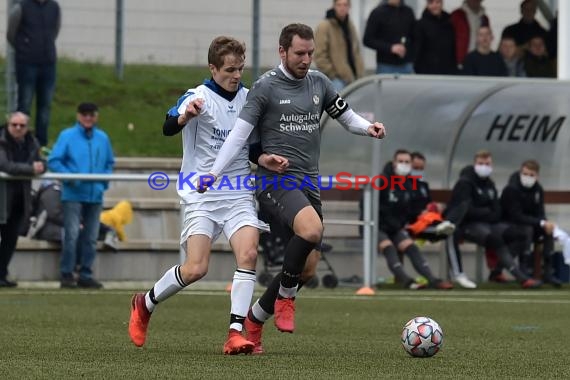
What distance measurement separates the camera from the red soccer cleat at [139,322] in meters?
9.46

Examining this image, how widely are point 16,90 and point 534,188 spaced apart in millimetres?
6786

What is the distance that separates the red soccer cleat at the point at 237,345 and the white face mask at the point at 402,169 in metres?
9.53

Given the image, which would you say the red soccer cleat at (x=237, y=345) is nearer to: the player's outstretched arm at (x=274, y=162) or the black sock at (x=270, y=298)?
the black sock at (x=270, y=298)

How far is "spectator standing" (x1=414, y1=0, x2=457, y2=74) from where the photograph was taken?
20719 millimetres

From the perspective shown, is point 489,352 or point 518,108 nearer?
point 489,352

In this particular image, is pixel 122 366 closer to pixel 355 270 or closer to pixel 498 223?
pixel 355 270

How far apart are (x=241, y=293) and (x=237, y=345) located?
36 cm

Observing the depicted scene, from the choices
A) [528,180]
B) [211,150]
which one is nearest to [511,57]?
[528,180]

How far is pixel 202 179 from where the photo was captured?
9.05 metres

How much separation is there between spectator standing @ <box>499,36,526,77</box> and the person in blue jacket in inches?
259

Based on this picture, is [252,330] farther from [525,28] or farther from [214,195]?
[525,28]

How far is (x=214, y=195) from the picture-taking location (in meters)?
9.44

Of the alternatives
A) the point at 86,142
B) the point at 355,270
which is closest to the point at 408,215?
the point at 355,270

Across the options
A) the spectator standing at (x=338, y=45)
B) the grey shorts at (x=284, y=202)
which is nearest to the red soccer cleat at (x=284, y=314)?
the grey shorts at (x=284, y=202)
